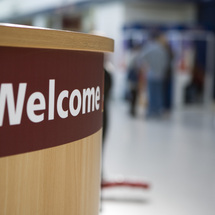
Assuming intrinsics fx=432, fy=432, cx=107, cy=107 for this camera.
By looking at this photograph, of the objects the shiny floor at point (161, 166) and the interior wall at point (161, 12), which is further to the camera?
the interior wall at point (161, 12)

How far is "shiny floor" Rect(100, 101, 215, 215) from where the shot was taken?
10.8 feet

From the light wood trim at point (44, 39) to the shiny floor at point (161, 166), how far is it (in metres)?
2.04

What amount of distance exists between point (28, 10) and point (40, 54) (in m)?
16.8

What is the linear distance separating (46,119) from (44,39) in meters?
0.21

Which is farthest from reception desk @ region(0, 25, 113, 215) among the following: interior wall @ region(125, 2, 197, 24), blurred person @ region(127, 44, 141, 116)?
interior wall @ region(125, 2, 197, 24)

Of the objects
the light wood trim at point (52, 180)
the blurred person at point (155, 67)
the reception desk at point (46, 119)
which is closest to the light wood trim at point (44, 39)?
the reception desk at point (46, 119)

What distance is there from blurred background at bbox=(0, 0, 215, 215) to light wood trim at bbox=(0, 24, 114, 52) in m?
2.05

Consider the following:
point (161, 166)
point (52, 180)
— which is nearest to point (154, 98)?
point (161, 166)

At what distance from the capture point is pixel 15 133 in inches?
41.7

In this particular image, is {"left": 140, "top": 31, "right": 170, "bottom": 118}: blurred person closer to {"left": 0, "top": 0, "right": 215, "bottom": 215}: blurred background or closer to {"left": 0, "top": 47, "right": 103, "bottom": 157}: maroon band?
{"left": 0, "top": 0, "right": 215, "bottom": 215}: blurred background

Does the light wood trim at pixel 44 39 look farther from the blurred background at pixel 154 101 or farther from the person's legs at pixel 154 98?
the person's legs at pixel 154 98

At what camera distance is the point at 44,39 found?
3.56 ft

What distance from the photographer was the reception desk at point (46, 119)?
3.40ft

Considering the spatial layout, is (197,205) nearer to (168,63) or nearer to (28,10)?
(168,63)
